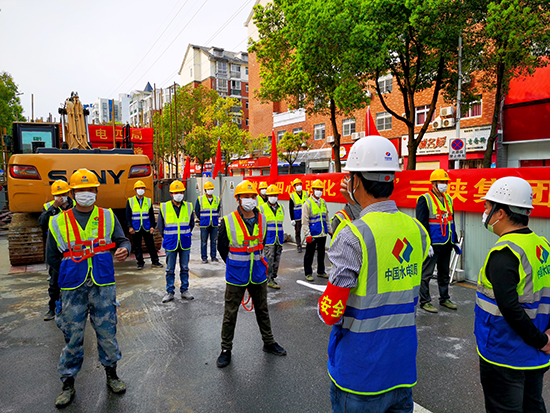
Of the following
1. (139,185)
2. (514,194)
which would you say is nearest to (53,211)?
(139,185)

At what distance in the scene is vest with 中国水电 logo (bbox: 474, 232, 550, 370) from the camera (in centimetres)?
232

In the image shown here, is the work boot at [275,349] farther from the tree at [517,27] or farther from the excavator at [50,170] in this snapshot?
the tree at [517,27]

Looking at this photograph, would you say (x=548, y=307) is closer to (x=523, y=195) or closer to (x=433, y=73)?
(x=523, y=195)

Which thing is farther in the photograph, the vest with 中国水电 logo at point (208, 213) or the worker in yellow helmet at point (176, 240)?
the vest with 中国水电 logo at point (208, 213)

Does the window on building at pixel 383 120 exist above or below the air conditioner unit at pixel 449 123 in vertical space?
above

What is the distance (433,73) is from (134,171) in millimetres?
14799

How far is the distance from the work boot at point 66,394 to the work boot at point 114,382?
0.32m

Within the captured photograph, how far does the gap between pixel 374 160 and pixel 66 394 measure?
3.60 meters

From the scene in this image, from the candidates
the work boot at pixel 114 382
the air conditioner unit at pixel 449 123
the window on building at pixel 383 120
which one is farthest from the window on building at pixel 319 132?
the work boot at pixel 114 382

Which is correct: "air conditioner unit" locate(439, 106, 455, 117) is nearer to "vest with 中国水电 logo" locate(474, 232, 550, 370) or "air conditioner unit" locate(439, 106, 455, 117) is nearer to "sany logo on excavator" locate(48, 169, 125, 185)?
"sany logo on excavator" locate(48, 169, 125, 185)

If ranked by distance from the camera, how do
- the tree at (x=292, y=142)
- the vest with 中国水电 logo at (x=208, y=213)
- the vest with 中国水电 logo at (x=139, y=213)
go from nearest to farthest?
the vest with 中国水电 logo at (x=139, y=213)
the vest with 中国水电 logo at (x=208, y=213)
the tree at (x=292, y=142)

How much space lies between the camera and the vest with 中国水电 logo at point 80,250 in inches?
147

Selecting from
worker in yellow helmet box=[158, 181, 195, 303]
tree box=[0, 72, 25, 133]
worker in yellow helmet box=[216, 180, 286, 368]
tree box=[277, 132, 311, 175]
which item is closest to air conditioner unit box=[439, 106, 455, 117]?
tree box=[277, 132, 311, 175]

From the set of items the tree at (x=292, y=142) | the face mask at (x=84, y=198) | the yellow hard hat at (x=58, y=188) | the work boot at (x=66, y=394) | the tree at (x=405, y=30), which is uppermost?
the tree at (x=405, y=30)
